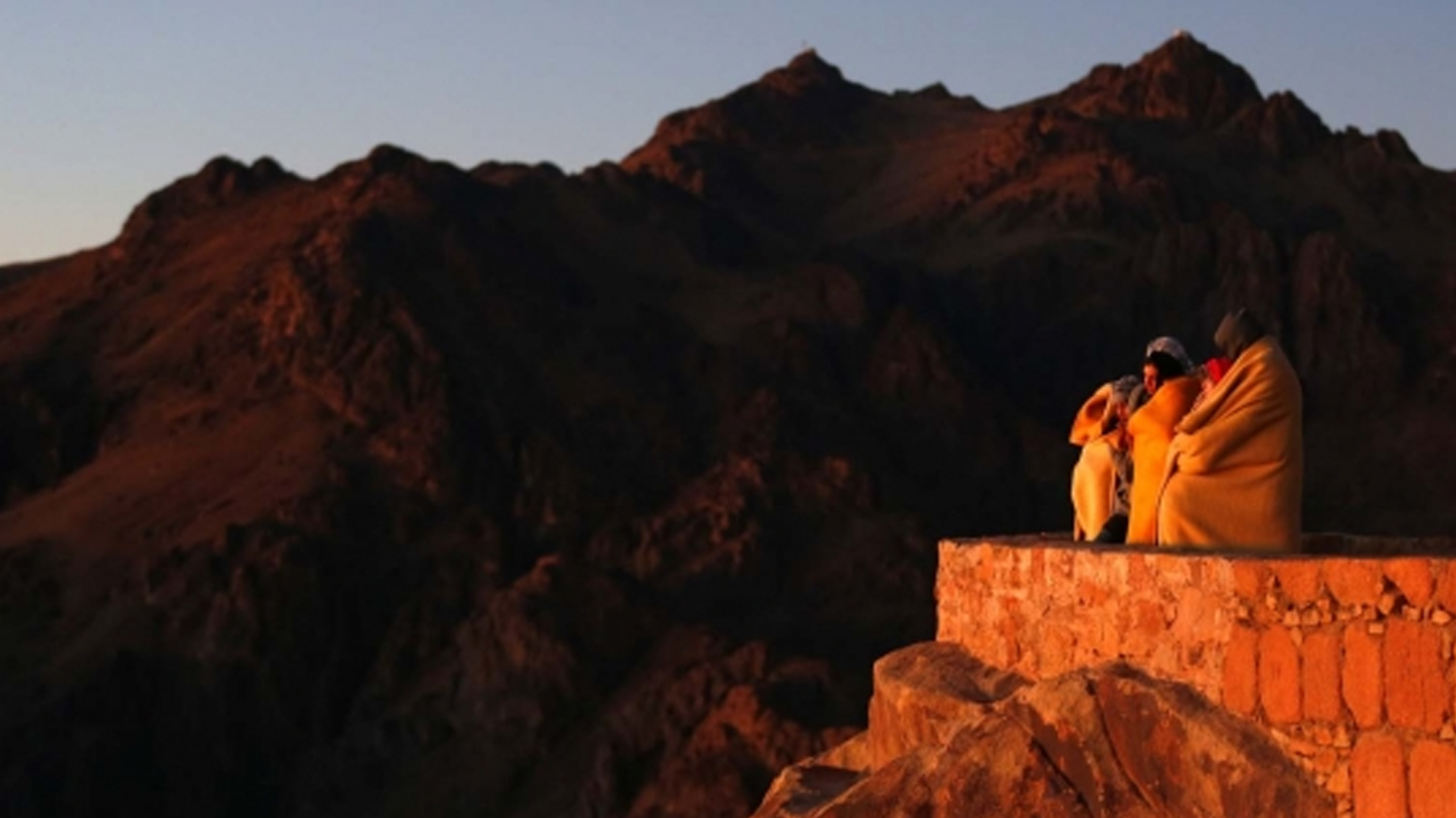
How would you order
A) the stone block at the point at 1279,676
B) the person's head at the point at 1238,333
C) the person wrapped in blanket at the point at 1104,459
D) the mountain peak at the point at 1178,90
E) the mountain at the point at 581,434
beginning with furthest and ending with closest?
the mountain peak at the point at 1178,90 < the mountain at the point at 581,434 < the person wrapped in blanket at the point at 1104,459 < the person's head at the point at 1238,333 < the stone block at the point at 1279,676

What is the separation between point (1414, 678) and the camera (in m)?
6.62

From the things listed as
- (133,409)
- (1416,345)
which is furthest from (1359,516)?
(133,409)

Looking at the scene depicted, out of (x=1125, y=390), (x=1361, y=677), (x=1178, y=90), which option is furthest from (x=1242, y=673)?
(x=1178, y=90)

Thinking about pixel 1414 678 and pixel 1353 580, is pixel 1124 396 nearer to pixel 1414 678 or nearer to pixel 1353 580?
pixel 1353 580

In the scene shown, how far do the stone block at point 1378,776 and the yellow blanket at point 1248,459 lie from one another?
1.65 meters

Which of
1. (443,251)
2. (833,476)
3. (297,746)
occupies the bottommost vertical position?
(297,746)

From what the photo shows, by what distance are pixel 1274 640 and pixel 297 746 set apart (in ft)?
102

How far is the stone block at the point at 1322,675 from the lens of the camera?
22.5 ft

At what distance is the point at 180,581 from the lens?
1508 inches

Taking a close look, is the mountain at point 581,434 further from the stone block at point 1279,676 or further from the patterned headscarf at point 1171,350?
the stone block at point 1279,676

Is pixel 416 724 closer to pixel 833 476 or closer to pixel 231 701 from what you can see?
pixel 231 701

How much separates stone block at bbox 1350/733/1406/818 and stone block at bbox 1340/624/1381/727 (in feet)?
0.19

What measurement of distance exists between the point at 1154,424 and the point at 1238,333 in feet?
3.20

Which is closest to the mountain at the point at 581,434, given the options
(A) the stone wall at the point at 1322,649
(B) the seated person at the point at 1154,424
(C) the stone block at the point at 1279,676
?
(B) the seated person at the point at 1154,424
